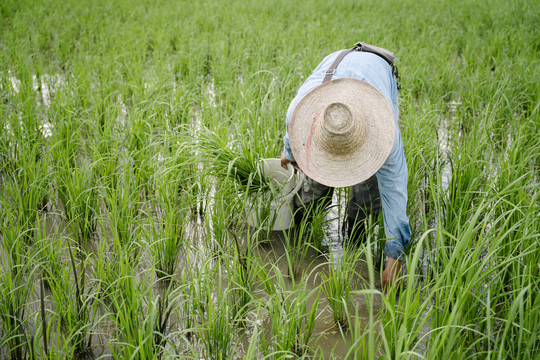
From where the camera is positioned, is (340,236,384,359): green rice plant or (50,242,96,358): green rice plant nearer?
(340,236,384,359): green rice plant

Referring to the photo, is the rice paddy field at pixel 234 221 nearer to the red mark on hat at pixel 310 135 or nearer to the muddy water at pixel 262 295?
the muddy water at pixel 262 295

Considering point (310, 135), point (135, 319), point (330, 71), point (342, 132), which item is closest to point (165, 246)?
point (135, 319)

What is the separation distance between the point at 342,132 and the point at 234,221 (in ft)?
3.64

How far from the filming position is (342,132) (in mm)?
1499

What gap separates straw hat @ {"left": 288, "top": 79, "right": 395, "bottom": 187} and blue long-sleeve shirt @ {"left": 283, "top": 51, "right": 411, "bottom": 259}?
8cm

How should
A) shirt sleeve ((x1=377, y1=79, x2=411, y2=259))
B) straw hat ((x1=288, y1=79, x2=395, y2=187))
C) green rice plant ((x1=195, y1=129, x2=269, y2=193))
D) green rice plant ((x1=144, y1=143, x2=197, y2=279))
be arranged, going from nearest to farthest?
straw hat ((x1=288, y1=79, x2=395, y2=187)) → shirt sleeve ((x1=377, y1=79, x2=411, y2=259)) → green rice plant ((x1=144, y1=143, x2=197, y2=279)) → green rice plant ((x1=195, y1=129, x2=269, y2=193))

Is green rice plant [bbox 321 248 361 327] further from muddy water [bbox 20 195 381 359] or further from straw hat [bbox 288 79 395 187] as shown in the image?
straw hat [bbox 288 79 395 187]

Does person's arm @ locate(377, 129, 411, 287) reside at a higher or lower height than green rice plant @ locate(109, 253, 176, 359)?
higher

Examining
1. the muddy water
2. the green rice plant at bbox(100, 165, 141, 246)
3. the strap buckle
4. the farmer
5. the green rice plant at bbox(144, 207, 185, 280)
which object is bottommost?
the muddy water

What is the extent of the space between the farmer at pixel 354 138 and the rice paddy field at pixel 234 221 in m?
0.16

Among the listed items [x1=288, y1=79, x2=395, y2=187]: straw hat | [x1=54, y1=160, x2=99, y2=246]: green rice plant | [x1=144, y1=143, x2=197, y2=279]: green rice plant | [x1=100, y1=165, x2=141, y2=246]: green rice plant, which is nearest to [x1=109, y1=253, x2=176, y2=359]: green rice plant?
[x1=144, y1=143, x2=197, y2=279]: green rice plant

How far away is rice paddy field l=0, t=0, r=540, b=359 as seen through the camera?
4.89ft

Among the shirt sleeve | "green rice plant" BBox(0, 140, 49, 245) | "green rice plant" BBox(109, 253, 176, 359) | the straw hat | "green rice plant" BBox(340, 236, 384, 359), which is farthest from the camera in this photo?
"green rice plant" BBox(0, 140, 49, 245)

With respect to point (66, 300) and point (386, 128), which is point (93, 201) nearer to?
point (66, 300)
